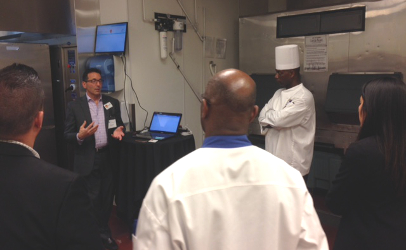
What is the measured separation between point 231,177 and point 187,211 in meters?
0.14

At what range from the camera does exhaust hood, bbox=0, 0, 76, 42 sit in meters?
3.23

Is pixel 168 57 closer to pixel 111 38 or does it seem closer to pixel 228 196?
pixel 111 38

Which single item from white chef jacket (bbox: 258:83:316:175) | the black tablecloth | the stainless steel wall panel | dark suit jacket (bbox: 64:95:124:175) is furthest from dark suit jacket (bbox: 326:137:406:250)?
the stainless steel wall panel

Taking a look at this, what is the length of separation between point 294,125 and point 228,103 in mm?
2087

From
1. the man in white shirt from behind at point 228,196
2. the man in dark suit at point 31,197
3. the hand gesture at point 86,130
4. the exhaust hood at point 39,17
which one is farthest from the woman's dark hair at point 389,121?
the exhaust hood at point 39,17

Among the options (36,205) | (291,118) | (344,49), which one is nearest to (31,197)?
(36,205)

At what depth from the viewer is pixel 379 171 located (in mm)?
1393

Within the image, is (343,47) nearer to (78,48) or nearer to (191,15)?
(191,15)

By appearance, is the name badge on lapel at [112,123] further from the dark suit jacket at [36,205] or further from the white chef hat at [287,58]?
the dark suit jacket at [36,205]

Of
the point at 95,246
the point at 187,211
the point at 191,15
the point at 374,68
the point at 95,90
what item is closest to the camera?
the point at 187,211

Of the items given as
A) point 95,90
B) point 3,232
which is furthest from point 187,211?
point 95,90

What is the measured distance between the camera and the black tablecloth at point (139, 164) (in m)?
2.90

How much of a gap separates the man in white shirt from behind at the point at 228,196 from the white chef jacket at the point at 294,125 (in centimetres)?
197

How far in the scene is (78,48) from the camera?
3.41 m
